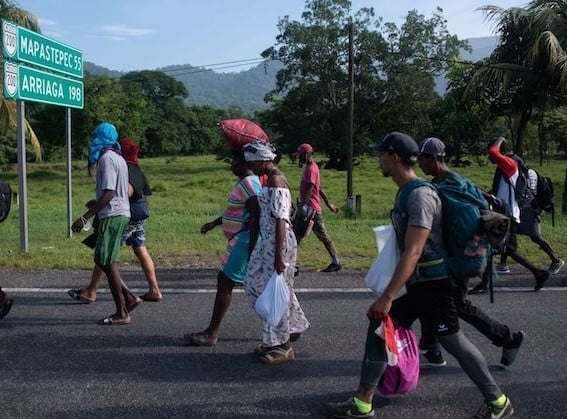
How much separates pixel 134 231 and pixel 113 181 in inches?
35.1

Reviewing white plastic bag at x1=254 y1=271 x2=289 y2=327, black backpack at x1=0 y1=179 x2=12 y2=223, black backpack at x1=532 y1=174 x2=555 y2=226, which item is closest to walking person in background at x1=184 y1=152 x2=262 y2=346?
white plastic bag at x1=254 y1=271 x2=289 y2=327

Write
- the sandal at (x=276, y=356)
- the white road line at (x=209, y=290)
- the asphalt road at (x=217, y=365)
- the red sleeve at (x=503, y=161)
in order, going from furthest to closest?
the white road line at (x=209, y=290) < the red sleeve at (x=503, y=161) < the sandal at (x=276, y=356) < the asphalt road at (x=217, y=365)

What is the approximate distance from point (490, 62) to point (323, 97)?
82.2 feet

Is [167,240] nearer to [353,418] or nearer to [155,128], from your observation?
[353,418]

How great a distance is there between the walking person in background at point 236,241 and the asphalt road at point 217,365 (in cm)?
12

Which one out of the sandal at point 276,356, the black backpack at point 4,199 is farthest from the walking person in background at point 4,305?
the sandal at point 276,356

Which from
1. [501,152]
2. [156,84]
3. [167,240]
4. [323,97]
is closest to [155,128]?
[156,84]

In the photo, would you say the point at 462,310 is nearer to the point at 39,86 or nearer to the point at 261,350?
the point at 261,350

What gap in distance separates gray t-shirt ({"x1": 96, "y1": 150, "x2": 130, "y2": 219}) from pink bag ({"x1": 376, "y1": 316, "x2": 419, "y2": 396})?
275 cm

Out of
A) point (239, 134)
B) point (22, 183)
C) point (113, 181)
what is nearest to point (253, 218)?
point (239, 134)

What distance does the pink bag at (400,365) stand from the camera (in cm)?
354

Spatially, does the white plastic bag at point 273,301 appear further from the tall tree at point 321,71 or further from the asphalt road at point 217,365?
the tall tree at point 321,71

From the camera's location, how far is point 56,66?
9.48 meters

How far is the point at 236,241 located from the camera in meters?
4.91
